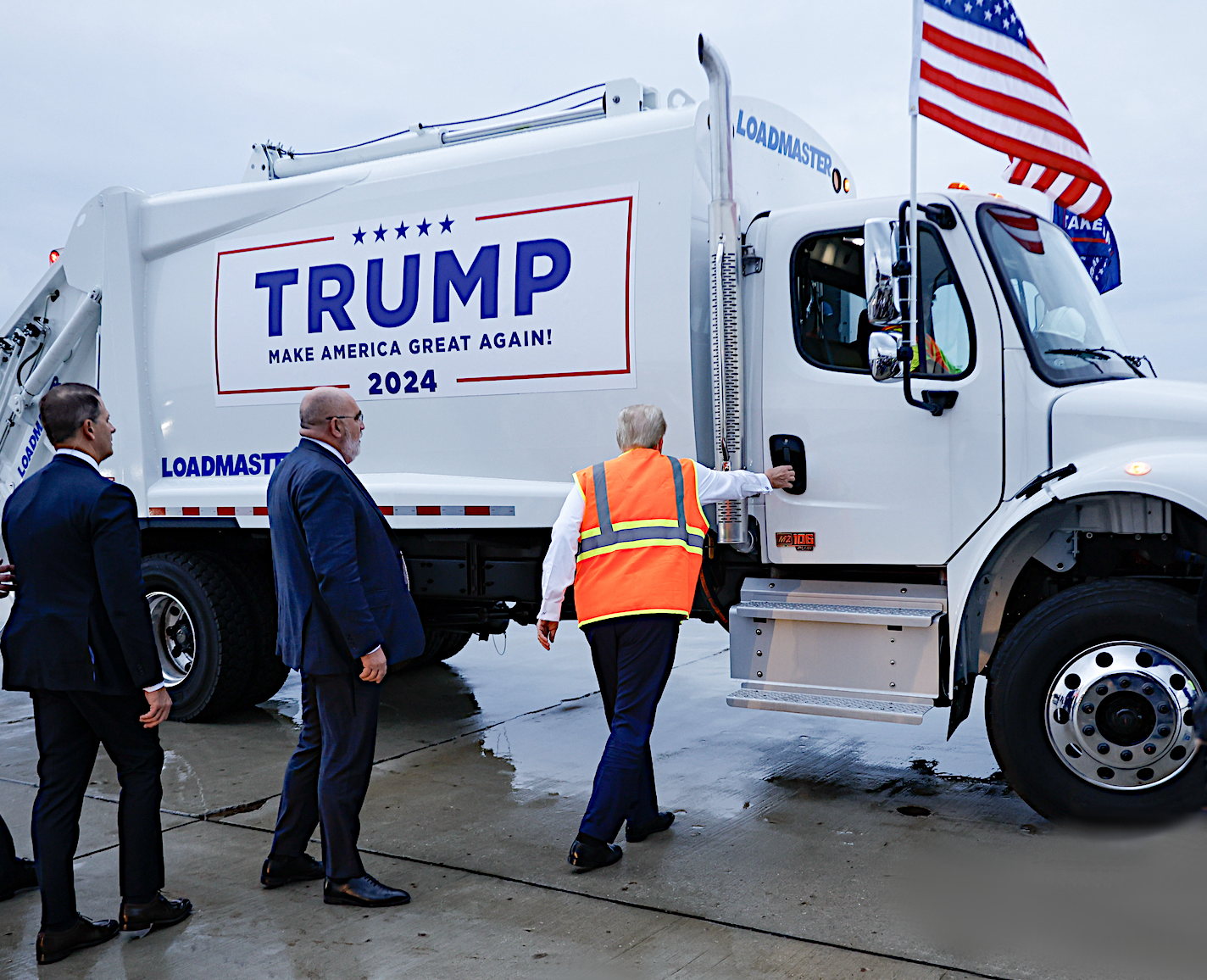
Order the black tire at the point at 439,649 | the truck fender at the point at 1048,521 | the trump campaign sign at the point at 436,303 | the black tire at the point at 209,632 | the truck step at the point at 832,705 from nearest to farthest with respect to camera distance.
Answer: the truck fender at the point at 1048,521
the truck step at the point at 832,705
the trump campaign sign at the point at 436,303
the black tire at the point at 209,632
the black tire at the point at 439,649

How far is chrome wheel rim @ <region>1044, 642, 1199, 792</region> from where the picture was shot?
4277mm

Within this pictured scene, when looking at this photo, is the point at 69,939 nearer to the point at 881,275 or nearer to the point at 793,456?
Answer: the point at 793,456

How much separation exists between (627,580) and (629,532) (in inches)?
7.1

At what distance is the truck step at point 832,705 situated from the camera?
4719 mm

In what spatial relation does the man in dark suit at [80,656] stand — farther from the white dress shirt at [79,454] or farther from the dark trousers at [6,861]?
the dark trousers at [6,861]

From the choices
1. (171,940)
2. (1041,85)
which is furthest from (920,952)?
(1041,85)

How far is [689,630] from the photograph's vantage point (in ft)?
31.9

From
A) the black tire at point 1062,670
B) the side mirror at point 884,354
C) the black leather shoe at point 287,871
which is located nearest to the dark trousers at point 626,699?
the black leather shoe at point 287,871

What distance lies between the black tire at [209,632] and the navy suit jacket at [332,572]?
2686mm

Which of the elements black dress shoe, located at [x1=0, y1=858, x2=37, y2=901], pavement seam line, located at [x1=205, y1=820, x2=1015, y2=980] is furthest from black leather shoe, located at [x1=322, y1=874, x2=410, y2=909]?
black dress shoe, located at [x1=0, y1=858, x2=37, y2=901]

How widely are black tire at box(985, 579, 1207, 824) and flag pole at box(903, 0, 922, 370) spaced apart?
1.15 meters

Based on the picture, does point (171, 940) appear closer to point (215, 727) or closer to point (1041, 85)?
point (215, 727)

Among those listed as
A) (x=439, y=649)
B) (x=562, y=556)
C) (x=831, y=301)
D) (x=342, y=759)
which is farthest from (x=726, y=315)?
(x=439, y=649)

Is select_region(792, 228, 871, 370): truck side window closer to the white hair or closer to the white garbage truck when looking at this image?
the white garbage truck
